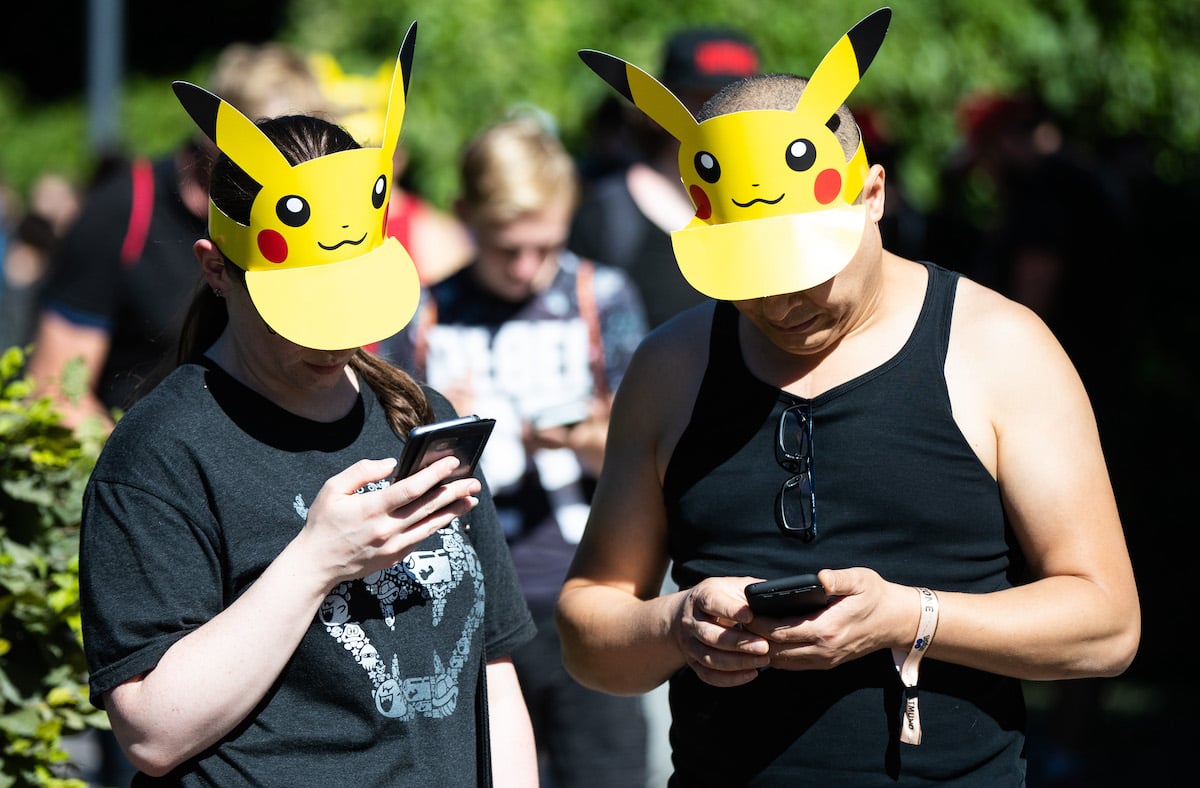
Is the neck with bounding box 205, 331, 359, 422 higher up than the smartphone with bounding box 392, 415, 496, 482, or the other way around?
the neck with bounding box 205, 331, 359, 422

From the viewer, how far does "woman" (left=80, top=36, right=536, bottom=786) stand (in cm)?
205

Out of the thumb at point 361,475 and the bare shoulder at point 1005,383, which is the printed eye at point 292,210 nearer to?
the thumb at point 361,475

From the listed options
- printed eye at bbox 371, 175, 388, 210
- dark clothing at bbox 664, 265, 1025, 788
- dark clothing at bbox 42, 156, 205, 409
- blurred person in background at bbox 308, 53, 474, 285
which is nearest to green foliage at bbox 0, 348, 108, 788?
dark clothing at bbox 42, 156, 205, 409

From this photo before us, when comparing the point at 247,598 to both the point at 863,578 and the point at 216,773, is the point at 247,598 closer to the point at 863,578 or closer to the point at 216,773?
the point at 216,773

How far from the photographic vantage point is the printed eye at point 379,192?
230 centimetres

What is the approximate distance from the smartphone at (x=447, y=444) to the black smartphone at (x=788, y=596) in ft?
1.53

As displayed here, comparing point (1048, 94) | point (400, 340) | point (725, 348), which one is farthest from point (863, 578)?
point (1048, 94)

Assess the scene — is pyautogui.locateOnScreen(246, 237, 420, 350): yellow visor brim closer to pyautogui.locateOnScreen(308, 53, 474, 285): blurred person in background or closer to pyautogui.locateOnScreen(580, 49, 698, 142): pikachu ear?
pyautogui.locateOnScreen(580, 49, 698, 142): pikachu ear

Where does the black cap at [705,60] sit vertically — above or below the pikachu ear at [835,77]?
above

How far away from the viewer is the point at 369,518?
208 cm

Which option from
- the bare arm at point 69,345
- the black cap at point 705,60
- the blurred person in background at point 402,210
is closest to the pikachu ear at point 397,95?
the bare arm at point 69,345

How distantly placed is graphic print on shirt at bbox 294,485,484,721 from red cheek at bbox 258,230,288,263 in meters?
0.38

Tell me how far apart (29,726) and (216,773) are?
3.32ft

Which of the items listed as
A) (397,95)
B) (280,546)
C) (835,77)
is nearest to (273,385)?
(280,546)
